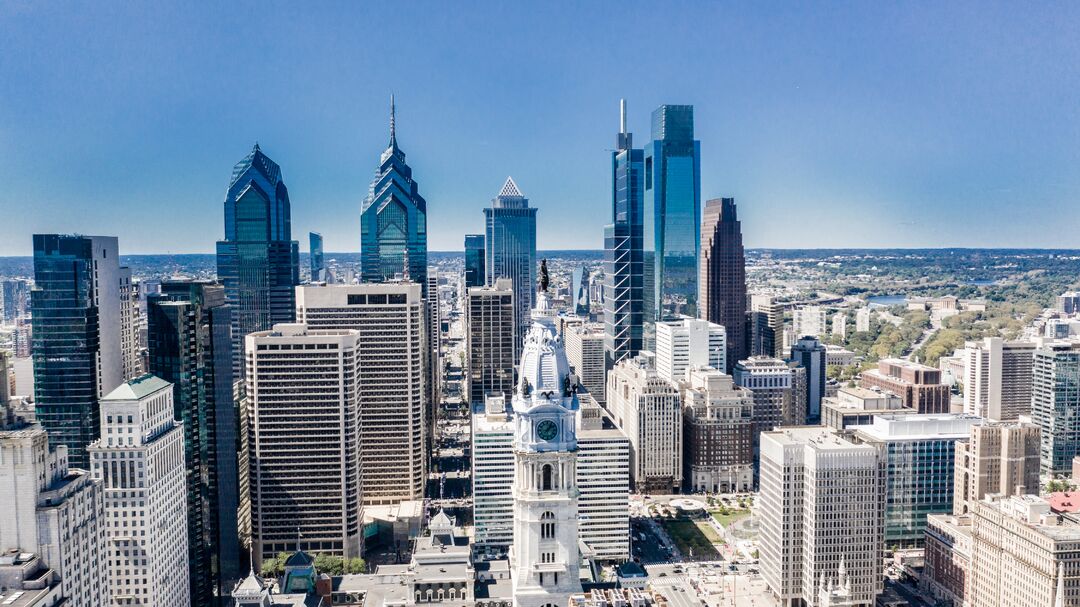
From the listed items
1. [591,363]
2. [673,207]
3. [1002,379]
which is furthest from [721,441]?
[673,207]

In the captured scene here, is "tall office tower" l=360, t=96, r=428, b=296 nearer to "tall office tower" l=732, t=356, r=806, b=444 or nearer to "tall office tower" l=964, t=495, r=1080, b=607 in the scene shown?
"tall office tower" l=732, t=356, r=806, b=444

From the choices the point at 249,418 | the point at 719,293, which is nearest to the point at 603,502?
the point at 249,418

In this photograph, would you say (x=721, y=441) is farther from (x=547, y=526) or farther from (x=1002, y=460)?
(x=547, y=526)

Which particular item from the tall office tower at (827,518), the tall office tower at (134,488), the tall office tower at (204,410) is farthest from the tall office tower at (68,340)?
the tall office tower at (827,518)

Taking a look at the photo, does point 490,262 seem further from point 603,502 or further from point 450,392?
point 603,502

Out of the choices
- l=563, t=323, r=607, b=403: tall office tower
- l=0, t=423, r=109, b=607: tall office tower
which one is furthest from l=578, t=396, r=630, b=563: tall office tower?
l=563, t=323, r=607, b=403: tall office tower

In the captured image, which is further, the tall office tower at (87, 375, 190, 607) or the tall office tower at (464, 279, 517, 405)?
the tall office tower at (464, 279, 517, 405)

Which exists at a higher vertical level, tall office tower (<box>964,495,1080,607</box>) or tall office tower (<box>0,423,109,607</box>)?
tall office tower (<box>0,423,109,607</box>)

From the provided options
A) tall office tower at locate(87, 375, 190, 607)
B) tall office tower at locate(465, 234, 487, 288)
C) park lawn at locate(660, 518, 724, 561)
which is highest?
tall office tower at locate(465, 234, 487, 288)
